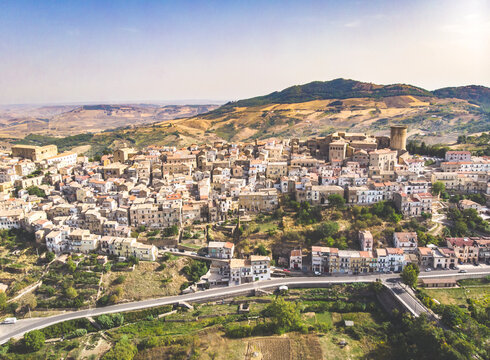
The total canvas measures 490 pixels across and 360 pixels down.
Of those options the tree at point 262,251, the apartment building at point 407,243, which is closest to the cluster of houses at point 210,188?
the apartment building at point 407,243

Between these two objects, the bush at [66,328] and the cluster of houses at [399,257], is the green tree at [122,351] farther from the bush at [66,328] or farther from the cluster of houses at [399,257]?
the cluster of houses at [399,257]

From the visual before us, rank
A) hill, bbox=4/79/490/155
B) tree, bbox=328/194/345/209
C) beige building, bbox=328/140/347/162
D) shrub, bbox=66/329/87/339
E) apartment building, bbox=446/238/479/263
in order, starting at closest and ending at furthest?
shrub, bbox=66/329/87/339
apartment building, bbox=446/238/479/263
tree, bbox=328/194/345/209
beige building, bbox=328/140/347/162
hill, bbox=4/79/490/155

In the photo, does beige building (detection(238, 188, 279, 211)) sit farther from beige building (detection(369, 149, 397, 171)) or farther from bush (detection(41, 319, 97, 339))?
bush (detection(41, 319, 97, 339))

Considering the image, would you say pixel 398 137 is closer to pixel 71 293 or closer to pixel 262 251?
pixel 262 251

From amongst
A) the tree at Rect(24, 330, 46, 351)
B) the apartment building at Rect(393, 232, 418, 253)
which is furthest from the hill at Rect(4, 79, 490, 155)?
the tree at Rect(24, 330, 46, 351)

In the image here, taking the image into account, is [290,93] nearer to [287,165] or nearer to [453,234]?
[287,165]
